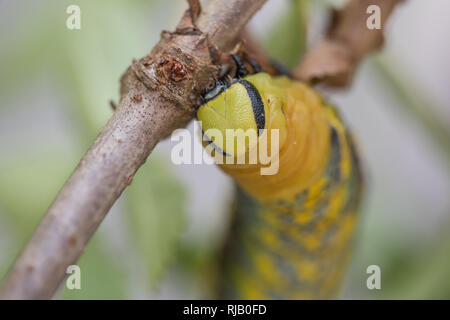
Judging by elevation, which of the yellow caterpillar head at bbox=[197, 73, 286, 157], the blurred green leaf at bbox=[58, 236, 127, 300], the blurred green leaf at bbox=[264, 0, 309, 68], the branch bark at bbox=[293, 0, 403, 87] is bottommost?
the blurred green leaf at bbox=[58, 236, 127, 300]

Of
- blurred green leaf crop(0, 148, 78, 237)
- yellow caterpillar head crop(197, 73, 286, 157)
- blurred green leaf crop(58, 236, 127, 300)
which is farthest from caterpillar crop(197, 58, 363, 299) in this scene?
blurred green leaf crop(0, 148, 78, 237)

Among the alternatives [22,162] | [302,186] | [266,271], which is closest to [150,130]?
[302,186]

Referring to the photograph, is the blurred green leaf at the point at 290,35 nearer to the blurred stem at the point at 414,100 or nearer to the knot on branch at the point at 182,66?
the blurred stem at the point at 414,100

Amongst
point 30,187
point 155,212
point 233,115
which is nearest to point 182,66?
point 233,115

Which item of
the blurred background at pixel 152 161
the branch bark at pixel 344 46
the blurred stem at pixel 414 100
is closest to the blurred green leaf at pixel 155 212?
the blurred background at pixel 152 161

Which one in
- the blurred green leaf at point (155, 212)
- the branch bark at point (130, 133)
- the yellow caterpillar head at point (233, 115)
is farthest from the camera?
the blurred green leaf at point (155, 212)

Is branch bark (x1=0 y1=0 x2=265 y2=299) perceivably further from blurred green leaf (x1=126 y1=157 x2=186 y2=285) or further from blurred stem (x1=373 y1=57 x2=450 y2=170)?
blurred stem (x1=373 y1=57 x2=450 y2=170)

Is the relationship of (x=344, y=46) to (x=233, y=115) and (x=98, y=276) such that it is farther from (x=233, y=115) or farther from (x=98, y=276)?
(x=98, y=276)
